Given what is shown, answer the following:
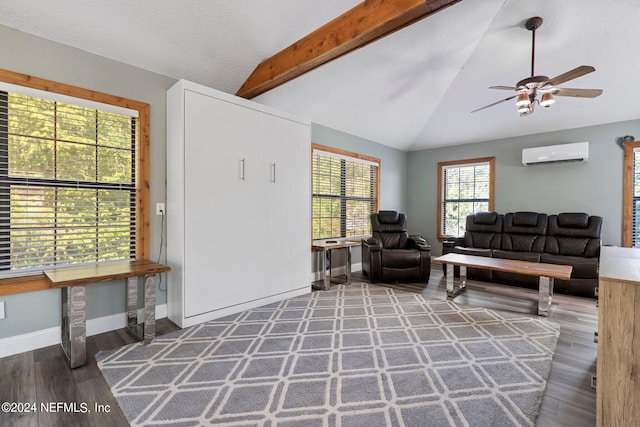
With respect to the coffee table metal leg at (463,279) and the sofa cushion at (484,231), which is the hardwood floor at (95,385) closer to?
the coffee table metal leg at (463,279)

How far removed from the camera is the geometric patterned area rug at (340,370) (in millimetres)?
1692

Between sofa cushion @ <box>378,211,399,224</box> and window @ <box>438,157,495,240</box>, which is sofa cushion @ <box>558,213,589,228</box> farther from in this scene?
sofa cushion @ <box>378,211,399,224</box>

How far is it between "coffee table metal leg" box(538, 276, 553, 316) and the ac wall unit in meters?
2.65

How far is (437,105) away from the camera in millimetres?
5289

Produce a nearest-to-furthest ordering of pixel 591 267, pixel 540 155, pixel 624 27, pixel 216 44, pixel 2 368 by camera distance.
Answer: pixel 2 368, pixel 216 44, pixel 624 27, pixel 591 267, pixel 540 155

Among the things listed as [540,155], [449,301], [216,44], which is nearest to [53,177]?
[216,44]

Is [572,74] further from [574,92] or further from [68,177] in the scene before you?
[68,177]

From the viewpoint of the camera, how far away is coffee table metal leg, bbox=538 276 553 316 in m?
3.23

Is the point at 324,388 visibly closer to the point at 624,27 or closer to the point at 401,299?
the point at 401,299

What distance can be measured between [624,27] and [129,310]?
19.2 ft

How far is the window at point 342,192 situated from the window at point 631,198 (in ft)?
12.3

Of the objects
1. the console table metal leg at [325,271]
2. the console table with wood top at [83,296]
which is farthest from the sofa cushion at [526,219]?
the console table with wood top at [83,296]

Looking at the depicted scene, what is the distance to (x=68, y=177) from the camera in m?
2.58

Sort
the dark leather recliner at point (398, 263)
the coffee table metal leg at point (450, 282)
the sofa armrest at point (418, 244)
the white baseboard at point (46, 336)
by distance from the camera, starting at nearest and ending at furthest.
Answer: the white baseboard at point (46, 336) < the coffee table metal leg at point (450, 282) < the dark leather recliner at point (398, 263) < the sofa armrest at point (418, 244)
